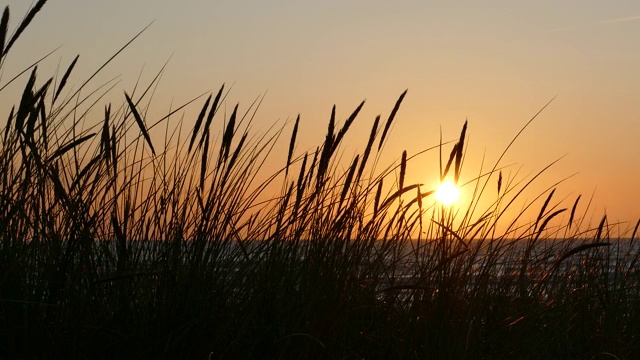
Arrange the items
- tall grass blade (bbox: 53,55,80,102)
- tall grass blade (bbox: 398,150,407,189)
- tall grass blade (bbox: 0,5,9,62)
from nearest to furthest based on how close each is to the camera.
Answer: tall grass blade (bbox: 0,5,9,62)
tall grass blade (bbox: 53,55,80,102)
tall grass blade (bbox: 398,150,407,189)

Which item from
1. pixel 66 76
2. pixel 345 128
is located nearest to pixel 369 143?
pixel 345 128

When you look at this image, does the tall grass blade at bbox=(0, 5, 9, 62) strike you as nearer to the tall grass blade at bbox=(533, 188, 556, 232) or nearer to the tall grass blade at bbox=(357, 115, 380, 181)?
→ the tall grass blade at bbox=(357, 115, 380, 181)

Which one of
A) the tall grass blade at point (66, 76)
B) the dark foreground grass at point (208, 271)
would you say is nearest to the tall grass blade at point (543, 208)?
the dark foreground grass at point (208, 271)

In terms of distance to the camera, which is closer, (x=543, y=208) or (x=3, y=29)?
(x=3, y=29)

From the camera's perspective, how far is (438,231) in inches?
108

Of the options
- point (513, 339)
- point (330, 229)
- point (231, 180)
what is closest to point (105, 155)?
point (231, 180)

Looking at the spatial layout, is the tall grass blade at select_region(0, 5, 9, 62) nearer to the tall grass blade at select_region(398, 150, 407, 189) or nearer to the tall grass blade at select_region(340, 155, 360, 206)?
the tall grass blade at select_region(340, 155, 360, 206)

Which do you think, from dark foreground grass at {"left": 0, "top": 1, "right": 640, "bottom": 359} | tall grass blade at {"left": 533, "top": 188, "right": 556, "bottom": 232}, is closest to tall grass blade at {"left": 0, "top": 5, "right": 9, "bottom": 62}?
dark foreground grass at {"left": 0, "top": 1, "right": 640, "bottom": 359}

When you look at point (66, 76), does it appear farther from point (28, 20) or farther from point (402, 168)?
point (402, 168)

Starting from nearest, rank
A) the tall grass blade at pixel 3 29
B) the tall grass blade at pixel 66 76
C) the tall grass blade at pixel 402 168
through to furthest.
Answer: the tall grass blade at pixel 3 29 → the tall grass blade at pixel 66 76 → the tall grass blade at pixel 402 168

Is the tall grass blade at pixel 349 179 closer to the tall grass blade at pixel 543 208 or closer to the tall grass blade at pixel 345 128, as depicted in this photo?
the tall grass blade at pixel 345 128

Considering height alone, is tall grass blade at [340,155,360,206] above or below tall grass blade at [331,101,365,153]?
below

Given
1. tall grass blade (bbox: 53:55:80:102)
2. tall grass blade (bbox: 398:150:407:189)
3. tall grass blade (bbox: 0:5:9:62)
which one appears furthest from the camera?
tall grass blade (bbox: 398:150:407:189)

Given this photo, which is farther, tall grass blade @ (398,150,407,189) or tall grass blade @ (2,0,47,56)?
tall grass blade @ (398,150,407,189)
